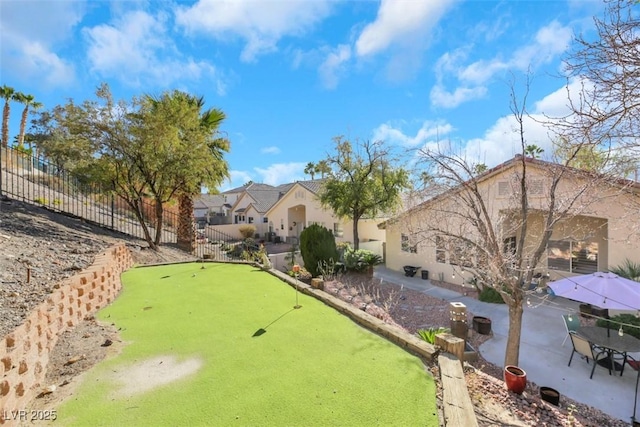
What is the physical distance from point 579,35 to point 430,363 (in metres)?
5.20

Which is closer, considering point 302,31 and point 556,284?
point 556,284

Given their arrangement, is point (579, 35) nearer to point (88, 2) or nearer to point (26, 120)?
point (88, 2)

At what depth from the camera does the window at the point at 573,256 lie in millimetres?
12766

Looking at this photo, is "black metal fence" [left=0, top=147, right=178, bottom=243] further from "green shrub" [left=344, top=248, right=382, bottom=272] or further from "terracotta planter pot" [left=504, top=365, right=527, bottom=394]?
"terracotta planter pot" [left=504, top=365, right=527, bottom=394]

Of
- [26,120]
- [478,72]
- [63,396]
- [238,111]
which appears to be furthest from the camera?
[26,120]

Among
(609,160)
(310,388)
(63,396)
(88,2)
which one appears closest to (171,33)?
(88,2)

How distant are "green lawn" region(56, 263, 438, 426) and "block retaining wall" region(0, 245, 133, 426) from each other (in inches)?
17.6

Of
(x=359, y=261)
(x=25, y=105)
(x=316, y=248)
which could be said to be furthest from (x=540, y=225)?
(x=25, y=105)

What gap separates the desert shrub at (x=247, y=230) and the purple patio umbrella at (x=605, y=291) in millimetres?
27758

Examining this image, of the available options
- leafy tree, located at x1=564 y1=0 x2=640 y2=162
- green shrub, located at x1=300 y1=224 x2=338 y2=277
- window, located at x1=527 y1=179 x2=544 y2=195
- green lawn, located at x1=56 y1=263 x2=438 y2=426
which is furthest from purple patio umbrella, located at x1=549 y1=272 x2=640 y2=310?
green shrub, located at x1=300 y1=224 x2=338 y2=277

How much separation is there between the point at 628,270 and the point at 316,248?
11512 millimetres

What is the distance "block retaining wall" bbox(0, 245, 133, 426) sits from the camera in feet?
10.2

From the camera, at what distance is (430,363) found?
14.8 feet

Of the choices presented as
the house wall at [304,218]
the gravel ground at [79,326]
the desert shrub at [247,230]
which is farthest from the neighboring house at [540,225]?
the desert shrub at [247,230]
